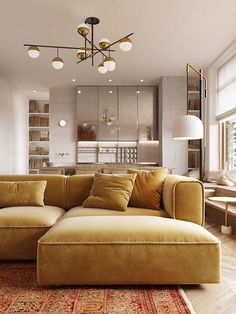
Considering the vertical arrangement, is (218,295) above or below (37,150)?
below

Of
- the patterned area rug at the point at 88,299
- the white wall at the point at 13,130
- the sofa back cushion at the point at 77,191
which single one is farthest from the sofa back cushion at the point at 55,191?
the white wall at the point at 13,130

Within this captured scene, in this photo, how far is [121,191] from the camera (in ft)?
9.35

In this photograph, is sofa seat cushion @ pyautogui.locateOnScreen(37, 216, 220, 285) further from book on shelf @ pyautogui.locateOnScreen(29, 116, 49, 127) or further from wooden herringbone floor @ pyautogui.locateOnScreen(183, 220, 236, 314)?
book on shelf @ pyautogui.locateOnScreen(29, 116, 49, 127)

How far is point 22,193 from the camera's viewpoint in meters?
2.99

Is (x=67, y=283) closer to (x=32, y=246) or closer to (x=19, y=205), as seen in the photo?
(x=32, y=246)

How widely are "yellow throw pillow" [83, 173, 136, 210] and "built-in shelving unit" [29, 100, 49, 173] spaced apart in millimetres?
6671

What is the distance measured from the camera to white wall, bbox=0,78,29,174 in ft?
24.1

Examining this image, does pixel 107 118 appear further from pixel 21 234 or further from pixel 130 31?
pixel 21 234

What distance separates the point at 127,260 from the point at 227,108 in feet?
14.8

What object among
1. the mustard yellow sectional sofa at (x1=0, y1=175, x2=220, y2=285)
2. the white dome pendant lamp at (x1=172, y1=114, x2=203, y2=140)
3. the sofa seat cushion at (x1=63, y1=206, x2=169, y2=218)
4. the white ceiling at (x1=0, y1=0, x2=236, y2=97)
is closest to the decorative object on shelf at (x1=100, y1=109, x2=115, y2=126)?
the white ceiling at (x1=0, y1=0, x2=236, y2=97)

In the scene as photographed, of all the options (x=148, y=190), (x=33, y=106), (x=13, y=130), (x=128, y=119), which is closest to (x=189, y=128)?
(x=148, y=190)

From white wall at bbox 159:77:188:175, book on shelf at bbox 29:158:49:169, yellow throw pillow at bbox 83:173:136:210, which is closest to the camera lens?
yellow throw pillow at bbox 83:173:136:210

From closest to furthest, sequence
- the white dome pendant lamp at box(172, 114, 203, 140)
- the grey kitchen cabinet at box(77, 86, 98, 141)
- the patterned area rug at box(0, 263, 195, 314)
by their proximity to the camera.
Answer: the patterned area rug at box(0, 263, 195, 314)
the white dome pendant lamp at box(172, 114, 203, 140)
the grey kitchen cabinet at box(77, 86, 98, 141)

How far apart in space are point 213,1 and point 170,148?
3.74 metres
